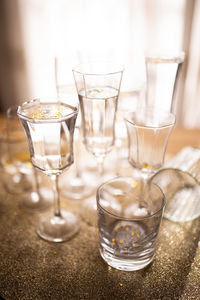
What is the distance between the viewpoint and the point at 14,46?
6.60 ft

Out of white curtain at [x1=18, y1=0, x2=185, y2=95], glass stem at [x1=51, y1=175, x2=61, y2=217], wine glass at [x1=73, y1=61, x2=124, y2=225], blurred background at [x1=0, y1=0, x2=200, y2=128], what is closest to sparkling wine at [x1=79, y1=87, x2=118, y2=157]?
wine glass at [x1=73, y1=61, x2=124, y2=225]

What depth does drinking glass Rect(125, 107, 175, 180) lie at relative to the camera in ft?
2.14

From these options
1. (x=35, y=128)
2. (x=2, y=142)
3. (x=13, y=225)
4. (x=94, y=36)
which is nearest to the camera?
(x=35, y=128)

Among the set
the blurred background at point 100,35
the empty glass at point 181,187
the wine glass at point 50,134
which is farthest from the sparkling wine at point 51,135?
the blurred background at point 100,35

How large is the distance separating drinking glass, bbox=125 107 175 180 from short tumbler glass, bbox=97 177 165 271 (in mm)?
41

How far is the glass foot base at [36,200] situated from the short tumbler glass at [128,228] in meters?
0.20

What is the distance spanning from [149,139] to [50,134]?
188 mm

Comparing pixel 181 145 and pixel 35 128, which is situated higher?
pixel 35 128

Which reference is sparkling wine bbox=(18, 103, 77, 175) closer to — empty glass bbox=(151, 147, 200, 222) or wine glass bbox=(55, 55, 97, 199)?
wine glass bbox=(55, 55, 97, 199)

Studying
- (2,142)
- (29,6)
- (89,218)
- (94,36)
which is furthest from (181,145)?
(29,6)

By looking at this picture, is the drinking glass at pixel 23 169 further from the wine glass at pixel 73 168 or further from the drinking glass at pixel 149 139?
the drinking glass at pixel 149 139

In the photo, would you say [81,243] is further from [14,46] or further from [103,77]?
[14,46]

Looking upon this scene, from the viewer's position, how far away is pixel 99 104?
A: 0.68 m

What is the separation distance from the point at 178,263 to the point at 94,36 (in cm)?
142
